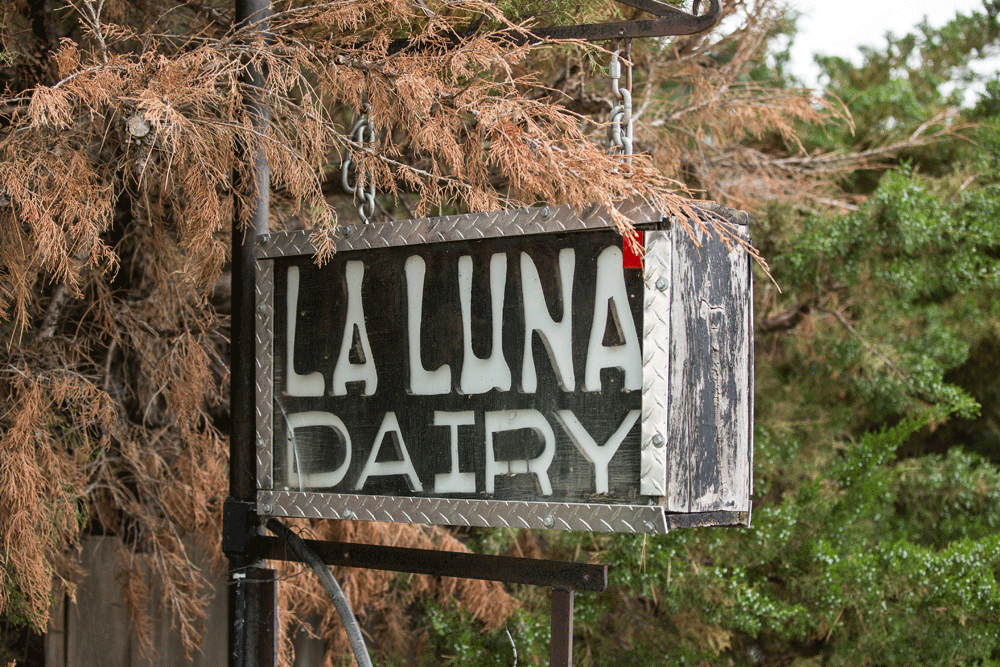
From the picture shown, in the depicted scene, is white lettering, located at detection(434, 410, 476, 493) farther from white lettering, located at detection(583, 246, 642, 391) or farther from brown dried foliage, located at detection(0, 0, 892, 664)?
brown dried foliage, located at detection(0, 0, 892, 664)

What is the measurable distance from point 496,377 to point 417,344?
0.79 feet

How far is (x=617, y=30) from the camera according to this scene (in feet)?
7.16

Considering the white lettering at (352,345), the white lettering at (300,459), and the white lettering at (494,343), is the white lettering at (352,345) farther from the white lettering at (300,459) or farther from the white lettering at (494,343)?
the white lettering at (494,343)

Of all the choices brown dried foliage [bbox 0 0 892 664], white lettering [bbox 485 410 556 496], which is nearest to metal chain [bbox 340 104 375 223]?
brown dried foliage [bbox 0 0 892 664]

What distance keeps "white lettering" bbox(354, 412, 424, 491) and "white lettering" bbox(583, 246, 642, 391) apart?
51cm

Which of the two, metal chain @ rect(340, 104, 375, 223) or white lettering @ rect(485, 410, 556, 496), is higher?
metal chain @ rect(340, 104, 375, 223)

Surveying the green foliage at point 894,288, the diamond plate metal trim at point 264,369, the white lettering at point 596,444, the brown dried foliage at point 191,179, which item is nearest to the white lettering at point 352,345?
the brown dried foliage at point 191,179

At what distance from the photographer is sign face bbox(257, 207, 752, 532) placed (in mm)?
1844

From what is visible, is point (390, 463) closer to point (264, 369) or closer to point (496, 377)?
point (496, 377)

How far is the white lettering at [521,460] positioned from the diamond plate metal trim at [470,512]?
55mm

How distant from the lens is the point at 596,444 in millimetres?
1880

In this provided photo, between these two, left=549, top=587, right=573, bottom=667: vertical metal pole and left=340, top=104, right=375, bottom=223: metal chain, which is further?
left=340, top=104, right=375, bottom=223: metal chain

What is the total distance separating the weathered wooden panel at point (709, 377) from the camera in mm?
1846

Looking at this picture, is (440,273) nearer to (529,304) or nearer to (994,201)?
(529,304)
